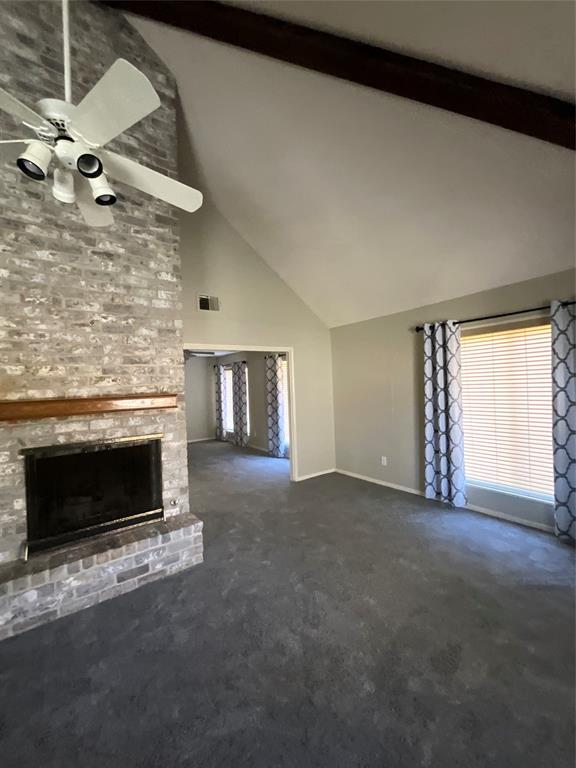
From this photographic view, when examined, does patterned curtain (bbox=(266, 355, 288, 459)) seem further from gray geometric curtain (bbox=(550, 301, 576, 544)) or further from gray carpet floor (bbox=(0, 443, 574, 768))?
gray geometric curtain (bbox=(550, 301, 576, 544))

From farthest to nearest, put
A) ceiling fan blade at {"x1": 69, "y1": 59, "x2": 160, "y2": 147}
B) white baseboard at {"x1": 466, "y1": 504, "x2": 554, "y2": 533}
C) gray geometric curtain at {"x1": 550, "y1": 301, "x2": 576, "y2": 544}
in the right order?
white baseboard at {"x1": 466, "y1": 504, "x2": 554, "y2": 533}
gray geometric curtain at {"x1": 550, "y1": 301, "x2": 576, "y2": 544}
ceiling fan blade at {"x1": 69, "y1": 59, "x2": 160, "y2": 147}

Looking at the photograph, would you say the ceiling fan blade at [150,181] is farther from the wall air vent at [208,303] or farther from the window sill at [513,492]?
the window sill at [513,492]

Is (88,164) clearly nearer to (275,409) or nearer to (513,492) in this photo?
(513,492)

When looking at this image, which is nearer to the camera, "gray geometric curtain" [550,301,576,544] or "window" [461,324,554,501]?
"gray geometric curtain" [550,301,576,544]

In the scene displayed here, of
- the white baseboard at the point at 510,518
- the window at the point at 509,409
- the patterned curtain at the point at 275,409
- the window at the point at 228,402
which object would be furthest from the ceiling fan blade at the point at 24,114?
the window at the point at 228,402

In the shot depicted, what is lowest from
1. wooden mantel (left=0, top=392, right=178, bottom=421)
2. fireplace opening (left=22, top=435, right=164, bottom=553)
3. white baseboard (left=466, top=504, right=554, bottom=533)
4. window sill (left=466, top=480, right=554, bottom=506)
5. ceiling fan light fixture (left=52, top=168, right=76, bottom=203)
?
white baseboard (left=466, top=504, right=554, bottom=533)

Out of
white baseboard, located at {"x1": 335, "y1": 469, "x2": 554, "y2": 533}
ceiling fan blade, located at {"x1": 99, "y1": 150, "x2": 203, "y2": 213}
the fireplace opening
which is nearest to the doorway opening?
white baseboard, located at {"x1": 335, "y1": 469, "x2": 554, "y2": 533}

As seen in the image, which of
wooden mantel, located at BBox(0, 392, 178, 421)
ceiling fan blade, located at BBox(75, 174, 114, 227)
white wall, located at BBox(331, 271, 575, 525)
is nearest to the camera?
ceiling fan blade, located at BBox(75, 174, 114, 227)

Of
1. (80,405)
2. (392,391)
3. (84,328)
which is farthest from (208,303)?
(392,391)

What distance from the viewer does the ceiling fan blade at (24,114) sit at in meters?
1.17

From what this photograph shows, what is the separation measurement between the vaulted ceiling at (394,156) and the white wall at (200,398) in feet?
16.9

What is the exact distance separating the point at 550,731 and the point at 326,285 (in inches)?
165

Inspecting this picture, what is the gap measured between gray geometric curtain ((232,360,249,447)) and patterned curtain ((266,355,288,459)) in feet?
3.24

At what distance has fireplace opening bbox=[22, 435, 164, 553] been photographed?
2311 mm
